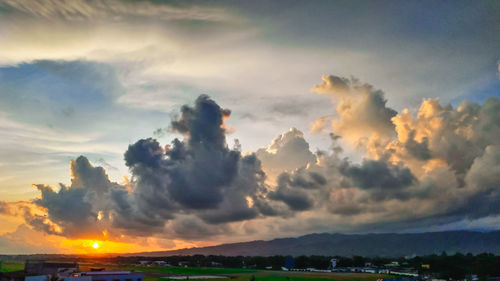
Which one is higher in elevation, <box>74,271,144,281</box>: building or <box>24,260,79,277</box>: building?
<box>24,260,79,277</box>: building

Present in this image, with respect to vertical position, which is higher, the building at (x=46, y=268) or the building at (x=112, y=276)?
the building at (x=46, y=268)

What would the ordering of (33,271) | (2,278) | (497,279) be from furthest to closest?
(497,279), (33,271), (2,278)

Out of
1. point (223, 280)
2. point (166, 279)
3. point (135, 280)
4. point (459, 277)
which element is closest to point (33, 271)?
point (135, 280)

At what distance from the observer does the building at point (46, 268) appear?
5060 inches

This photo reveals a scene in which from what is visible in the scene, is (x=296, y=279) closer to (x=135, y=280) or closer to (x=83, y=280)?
(x=135, y=280)

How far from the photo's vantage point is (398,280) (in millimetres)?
175875

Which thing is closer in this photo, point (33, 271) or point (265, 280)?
point (33, 271)

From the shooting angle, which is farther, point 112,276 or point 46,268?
point 46,268

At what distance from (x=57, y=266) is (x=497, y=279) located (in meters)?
164

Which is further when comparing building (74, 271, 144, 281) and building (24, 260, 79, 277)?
building (24, 260, 79, 277)

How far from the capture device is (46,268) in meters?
130

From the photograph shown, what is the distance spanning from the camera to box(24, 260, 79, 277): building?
5060 inches

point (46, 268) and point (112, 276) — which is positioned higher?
point (46, 268)

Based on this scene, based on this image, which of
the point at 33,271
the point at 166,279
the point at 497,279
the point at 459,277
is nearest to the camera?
the point at 33,271
